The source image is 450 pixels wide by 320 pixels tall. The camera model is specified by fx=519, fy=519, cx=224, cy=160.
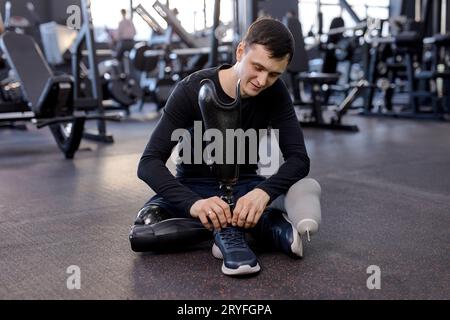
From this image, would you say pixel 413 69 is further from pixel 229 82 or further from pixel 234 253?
pixel 234 253

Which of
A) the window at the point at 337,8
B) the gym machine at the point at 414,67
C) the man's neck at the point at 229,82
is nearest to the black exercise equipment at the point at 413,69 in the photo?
the gym machine at the point at 414,67

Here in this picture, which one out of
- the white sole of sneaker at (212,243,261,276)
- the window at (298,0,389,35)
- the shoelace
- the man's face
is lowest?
the white sole of sneaker at (212,243,261,276)

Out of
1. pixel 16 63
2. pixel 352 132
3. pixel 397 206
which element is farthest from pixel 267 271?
pixel 352 132

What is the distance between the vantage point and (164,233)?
1.39m

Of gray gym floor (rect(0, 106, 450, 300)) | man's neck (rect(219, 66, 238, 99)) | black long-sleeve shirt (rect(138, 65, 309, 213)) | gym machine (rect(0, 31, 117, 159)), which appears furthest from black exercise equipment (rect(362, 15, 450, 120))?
man's neck (rect(219, 66, 238, 99))

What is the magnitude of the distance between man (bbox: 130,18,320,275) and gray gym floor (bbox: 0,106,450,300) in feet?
0.25

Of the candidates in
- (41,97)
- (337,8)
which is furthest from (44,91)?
(337,8)

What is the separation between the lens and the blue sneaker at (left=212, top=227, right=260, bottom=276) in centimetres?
123

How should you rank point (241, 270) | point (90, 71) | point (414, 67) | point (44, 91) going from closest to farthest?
point (241, 270) < point (44, 91) < point (90, 71) < point (414, 67)

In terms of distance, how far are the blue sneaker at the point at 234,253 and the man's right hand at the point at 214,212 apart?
0.05m

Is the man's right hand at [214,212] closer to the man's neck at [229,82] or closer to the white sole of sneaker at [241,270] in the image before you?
the white sole of sneaker at [241,270]

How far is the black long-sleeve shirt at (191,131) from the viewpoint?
135 cm

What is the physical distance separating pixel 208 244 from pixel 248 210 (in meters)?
0.30

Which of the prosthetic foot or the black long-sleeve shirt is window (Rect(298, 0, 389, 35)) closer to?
the black long-sleeve shirt
